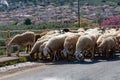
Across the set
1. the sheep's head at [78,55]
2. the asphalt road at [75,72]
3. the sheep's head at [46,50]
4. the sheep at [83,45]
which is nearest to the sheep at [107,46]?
the sheep at [83,45]

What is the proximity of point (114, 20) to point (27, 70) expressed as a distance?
2560 centimetres

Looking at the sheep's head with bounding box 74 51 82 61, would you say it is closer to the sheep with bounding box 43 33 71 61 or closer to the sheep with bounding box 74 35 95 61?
the sheep with bounding box 74 35 95 61

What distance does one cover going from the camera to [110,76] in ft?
45.2

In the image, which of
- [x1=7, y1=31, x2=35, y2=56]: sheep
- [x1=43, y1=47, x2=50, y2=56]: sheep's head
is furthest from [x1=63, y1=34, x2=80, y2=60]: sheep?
[x1=7, y1=31, x2=35, y2=56]: sheep

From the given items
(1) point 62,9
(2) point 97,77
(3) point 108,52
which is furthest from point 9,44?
(1) point 62,9

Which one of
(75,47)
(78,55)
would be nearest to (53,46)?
(75,47)

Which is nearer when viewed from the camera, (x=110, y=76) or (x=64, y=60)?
(x=110, y=76)

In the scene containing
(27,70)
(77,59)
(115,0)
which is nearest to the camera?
(27,70)

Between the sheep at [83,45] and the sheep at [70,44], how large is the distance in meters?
0.35

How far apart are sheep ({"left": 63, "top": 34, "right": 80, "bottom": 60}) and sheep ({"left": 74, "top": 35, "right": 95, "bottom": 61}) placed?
348 mm

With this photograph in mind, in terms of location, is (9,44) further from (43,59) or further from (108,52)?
(108,52)

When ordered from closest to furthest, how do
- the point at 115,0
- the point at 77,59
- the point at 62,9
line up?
the point at 77,59
the point at 62,9
the point at 115,0

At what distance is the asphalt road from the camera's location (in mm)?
13605

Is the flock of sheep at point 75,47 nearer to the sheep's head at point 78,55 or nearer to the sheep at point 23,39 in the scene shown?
the sheep's head at point 78,55
